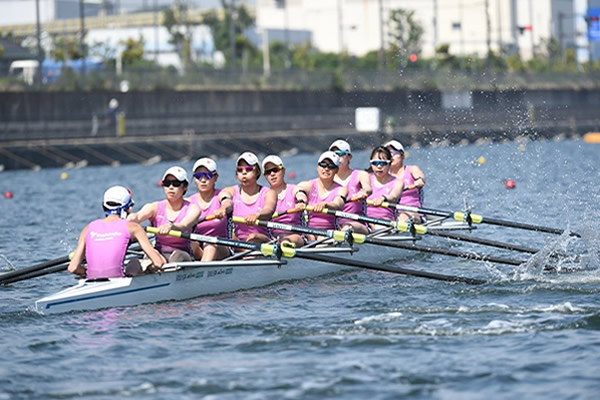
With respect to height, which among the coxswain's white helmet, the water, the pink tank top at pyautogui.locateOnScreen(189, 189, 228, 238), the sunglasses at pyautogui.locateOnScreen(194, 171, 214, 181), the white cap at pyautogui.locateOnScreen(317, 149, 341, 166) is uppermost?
the white cap at pyautogui.locateOnScreen(317, 149, 341, 166)

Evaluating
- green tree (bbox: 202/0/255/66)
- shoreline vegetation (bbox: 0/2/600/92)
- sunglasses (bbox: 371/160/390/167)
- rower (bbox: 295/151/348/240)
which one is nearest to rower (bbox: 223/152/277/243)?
rower (bbox: 295/151/348/240)

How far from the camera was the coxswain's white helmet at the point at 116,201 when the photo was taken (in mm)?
11984

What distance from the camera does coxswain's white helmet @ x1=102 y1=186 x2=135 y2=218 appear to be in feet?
39.3

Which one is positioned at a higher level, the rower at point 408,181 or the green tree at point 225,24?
the green tree at point 225,24

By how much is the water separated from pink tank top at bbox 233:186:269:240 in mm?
A: 869

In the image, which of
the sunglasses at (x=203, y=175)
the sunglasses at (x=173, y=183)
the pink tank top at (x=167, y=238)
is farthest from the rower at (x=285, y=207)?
the sunglasses at (x=173, y=183)

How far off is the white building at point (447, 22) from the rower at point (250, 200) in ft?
244

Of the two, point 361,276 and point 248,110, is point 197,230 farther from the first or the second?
point 248,110

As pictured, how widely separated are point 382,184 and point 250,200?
377cm

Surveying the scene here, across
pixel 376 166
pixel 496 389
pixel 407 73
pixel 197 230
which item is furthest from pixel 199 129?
pixel 496 389

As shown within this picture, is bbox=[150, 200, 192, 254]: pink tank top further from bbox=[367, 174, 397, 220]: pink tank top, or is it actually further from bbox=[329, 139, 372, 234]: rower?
bbox=[367, 174, 397, 220]: pink tank top

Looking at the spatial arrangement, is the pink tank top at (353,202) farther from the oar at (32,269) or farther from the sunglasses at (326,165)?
the oar at (32,269)

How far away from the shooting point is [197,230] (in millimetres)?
13742

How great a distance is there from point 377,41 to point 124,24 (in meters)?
21.5
